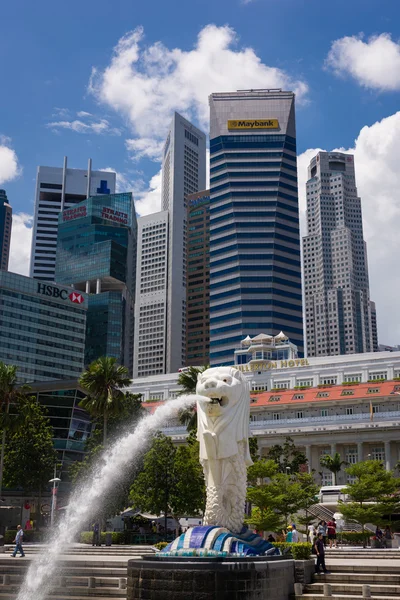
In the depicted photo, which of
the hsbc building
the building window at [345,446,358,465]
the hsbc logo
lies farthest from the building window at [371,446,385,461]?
the hsbc logo

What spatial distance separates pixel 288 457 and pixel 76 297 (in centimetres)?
8994

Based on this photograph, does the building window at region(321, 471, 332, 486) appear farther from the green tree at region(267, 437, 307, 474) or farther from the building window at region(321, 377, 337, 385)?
the building window at region(321, 377, 337, 385)

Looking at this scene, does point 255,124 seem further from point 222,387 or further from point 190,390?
point 222,387

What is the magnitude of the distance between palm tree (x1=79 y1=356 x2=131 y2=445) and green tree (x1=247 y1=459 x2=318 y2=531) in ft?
40.9

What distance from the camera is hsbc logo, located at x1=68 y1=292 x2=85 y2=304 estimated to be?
159 meters

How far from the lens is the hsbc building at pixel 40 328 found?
143 meters

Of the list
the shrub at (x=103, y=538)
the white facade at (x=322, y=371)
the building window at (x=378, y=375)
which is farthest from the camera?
the white facade at (x=322, y=371)

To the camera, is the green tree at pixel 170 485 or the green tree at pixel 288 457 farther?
the green tree at pixel 288 457

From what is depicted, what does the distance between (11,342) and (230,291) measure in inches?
2204

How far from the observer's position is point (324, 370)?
340 ft

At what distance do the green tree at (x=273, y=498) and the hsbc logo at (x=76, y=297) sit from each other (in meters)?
108

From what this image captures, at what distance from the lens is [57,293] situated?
512ft

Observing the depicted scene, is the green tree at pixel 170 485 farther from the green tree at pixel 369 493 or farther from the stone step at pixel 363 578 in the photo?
the stone step at pixel 363 578

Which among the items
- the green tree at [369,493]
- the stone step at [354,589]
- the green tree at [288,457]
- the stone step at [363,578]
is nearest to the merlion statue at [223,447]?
the stone step at [354,589]
